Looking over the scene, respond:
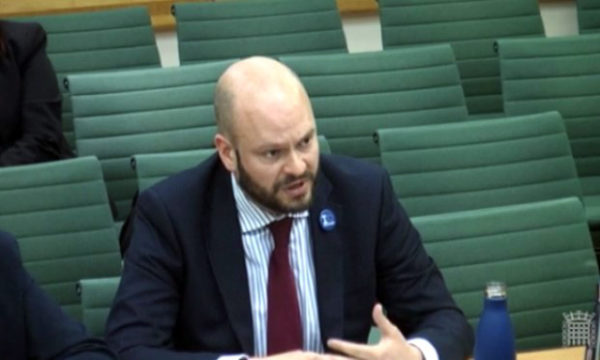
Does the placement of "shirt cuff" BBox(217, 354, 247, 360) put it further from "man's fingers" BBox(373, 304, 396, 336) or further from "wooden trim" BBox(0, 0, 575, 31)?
"wooden trim" BBox(0, 0, 575, 31)

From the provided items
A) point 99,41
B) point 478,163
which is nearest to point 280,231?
point 478,163

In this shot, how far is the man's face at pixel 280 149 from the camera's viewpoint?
8.63 ft

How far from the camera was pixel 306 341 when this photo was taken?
9.04 feet

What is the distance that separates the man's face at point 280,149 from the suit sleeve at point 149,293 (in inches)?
9.4

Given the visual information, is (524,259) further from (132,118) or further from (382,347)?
(132,118)

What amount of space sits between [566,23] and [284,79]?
12.5 feet

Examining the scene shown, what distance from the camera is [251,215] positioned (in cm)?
279

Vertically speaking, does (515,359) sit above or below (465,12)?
below

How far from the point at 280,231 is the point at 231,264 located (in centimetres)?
13

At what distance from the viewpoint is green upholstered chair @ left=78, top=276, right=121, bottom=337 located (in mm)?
3031

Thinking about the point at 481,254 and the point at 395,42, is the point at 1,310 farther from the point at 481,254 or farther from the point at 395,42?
the point at 395,42

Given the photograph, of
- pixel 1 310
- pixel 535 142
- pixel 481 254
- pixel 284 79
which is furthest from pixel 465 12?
pixel 1 310

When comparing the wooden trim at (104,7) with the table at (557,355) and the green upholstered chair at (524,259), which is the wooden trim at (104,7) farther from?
the table at (557,355)

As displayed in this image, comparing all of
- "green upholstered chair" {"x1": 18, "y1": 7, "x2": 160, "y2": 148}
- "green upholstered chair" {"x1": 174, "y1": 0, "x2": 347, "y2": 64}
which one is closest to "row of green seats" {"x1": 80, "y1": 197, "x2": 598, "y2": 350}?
"green upholstered chair" {"x1": 174, "y1": 0, "x2": 347, "y2": 64}
